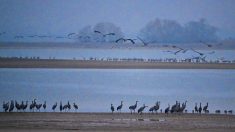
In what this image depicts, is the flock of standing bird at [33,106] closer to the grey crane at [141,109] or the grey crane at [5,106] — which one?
the grey crane at [5,106]

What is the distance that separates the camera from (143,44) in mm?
2086

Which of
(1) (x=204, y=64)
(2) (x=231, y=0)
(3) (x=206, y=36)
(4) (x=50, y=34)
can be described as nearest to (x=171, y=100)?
(1) (x=204, y=64)

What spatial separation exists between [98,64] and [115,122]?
403 mm

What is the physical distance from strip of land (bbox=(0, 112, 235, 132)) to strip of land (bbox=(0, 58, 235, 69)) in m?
0.32

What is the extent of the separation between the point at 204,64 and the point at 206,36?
19 centimetres

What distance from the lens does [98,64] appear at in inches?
83.4

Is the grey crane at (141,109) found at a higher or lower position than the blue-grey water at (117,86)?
lower

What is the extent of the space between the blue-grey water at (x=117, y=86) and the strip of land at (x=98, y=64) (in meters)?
0.03

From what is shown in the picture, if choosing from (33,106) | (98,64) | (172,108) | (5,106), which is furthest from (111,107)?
(5,106)

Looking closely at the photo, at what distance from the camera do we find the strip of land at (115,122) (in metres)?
2.11

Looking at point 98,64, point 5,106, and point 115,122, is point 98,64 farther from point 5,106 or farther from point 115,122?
point 5,106

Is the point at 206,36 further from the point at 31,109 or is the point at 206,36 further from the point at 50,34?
the point at 31,109

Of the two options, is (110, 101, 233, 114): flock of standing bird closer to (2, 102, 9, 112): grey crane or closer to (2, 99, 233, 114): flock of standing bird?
(2, 99, 233, 114): flock of standing bird

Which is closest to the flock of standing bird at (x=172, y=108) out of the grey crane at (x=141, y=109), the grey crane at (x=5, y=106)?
the grey crane at (x=141, y=109)
